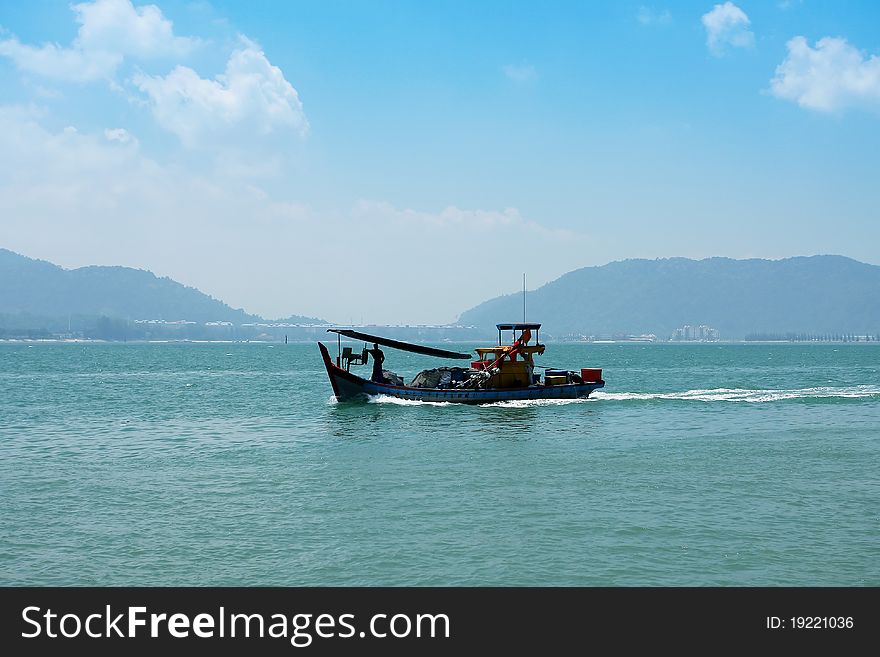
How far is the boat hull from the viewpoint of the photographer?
55719mm

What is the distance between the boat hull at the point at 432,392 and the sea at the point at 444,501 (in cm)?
529

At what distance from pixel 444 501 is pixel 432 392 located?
30.8 meters

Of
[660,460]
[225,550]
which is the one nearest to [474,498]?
[225,550]

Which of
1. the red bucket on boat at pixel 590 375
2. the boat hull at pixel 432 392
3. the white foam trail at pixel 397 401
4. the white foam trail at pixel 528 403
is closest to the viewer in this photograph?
the white foam trail at pixel 528 403

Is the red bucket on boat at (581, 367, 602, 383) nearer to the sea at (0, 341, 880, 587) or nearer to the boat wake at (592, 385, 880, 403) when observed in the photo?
the boat wake at (592, 385, 880, 403)

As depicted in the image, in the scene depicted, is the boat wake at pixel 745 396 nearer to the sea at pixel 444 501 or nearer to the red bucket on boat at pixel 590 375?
the red bucket on boat at pixel 590 375

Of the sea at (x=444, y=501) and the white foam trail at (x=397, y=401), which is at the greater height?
the white foam trail at (x=397, y=401)

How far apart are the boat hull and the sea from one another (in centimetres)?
529

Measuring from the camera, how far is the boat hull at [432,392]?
55.7 meters

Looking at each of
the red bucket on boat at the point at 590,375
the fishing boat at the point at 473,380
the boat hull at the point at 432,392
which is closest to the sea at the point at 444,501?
the boat hull at the point at 432,392

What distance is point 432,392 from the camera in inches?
2205
